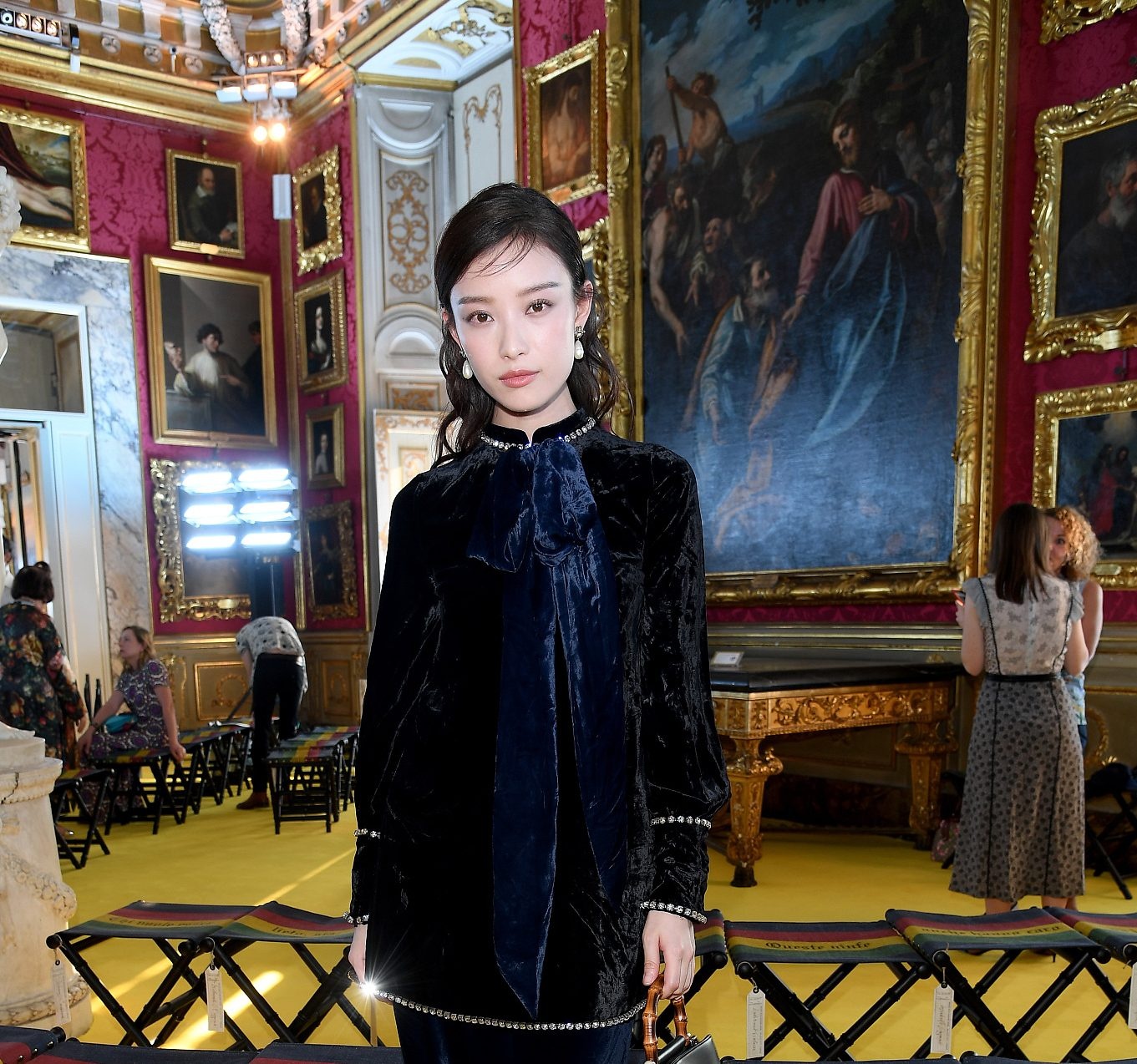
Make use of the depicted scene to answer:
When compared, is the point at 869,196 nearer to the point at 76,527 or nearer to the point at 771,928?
the point at 771,928

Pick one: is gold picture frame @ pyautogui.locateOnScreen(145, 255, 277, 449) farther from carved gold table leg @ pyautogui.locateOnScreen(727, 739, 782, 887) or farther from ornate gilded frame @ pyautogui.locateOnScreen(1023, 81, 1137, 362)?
ornate gilded frame @ pyautogui.locateOnScreen(1023, 81, 1137, 362)

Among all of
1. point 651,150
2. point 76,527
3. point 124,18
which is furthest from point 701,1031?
point 124,18

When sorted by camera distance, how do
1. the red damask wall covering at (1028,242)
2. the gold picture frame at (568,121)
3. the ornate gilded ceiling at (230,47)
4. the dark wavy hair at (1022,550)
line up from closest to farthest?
the dark wavy hair at (1022,550) → the red damask wall covering at (1028,242) → the gold picture frame at (568,121) → the ornate gilded ceiling at (230,47)

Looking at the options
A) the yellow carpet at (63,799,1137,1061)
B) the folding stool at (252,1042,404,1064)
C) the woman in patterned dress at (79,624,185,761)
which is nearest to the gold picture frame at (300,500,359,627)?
the yellow carpet at (63,799,1137,1061)

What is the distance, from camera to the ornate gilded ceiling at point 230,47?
32.9ft

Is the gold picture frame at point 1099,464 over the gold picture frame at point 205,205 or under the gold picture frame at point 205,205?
under

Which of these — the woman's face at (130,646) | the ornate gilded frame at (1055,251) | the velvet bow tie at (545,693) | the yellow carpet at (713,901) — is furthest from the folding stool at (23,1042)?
the ornate gilded frame at (1055,251)

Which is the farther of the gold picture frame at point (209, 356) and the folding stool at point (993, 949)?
the gold picture frame at point (209, 356)

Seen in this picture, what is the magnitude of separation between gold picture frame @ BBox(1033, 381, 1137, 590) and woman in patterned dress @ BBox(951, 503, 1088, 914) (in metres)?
1.31

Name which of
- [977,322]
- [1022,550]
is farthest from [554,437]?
[977,322]

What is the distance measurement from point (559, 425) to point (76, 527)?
10.5 m

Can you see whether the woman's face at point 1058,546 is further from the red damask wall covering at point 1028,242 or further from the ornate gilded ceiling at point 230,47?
the ornate gilded ceiling at point 230,47

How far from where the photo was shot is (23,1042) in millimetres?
2273

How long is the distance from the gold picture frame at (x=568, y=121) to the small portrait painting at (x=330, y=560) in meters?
4.80
